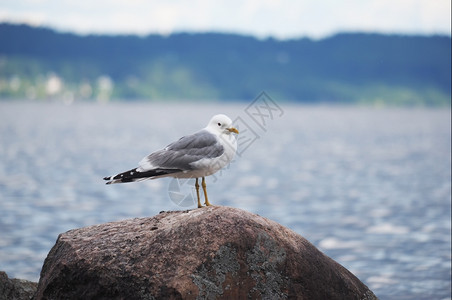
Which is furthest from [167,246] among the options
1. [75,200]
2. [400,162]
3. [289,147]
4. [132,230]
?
[289,147]

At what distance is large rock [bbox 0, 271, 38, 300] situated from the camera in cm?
889

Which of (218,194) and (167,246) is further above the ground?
(218,194)

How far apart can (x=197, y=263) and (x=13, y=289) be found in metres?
3.62

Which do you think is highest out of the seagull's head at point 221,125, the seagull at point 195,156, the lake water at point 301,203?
the lake water at point 301,203

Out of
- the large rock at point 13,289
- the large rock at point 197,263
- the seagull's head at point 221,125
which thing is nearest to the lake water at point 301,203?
the seagull's head at point 221,125

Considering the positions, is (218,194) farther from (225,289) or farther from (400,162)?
(400,162)

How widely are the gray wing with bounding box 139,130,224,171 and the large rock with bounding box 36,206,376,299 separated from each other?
780mm

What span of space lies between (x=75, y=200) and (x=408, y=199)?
16.4 meters

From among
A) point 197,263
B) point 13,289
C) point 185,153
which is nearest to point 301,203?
point 13,289

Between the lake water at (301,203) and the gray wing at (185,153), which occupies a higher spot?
the lake water at (301,203)

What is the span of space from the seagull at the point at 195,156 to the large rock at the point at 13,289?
2496 mm

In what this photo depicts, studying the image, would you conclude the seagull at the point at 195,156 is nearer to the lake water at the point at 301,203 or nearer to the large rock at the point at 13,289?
the large rock at the point at 13,289

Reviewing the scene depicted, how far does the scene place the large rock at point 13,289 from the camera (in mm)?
8891

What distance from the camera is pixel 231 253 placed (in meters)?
7.00
